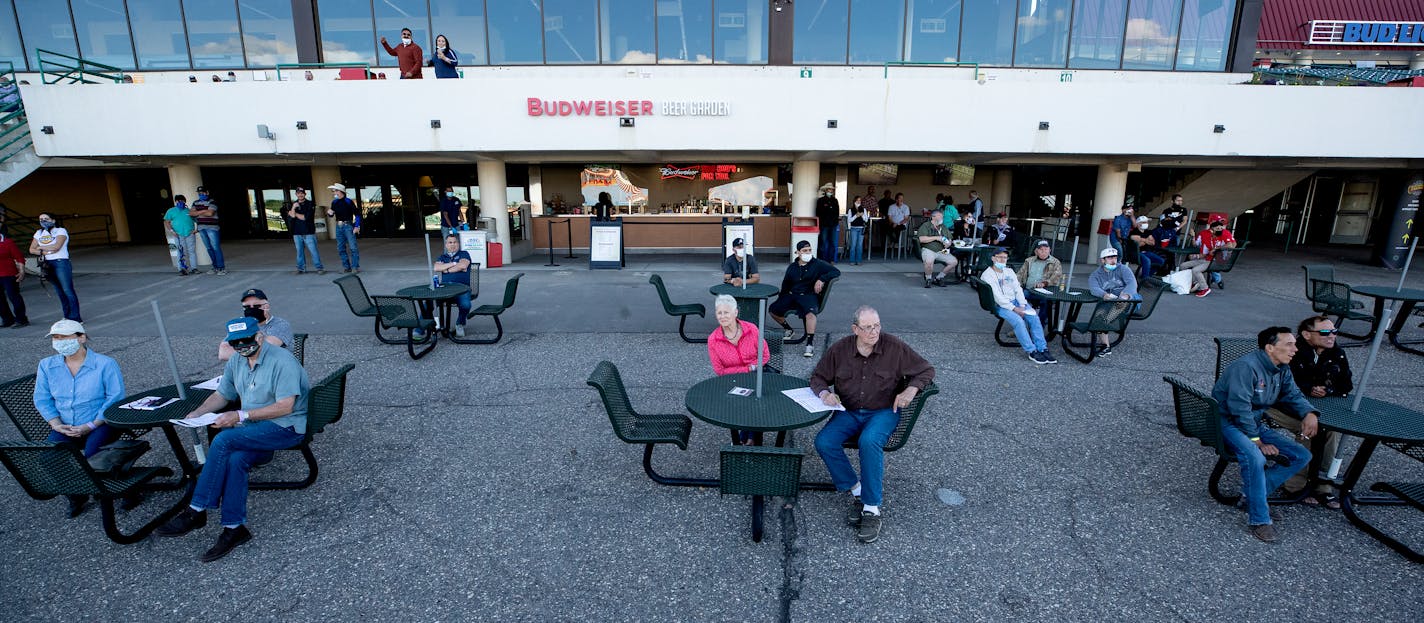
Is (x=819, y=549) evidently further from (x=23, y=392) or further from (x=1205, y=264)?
(x=1205, y=264)

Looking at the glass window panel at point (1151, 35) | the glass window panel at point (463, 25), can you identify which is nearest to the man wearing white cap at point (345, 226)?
the glass window panel at point (463, 25)

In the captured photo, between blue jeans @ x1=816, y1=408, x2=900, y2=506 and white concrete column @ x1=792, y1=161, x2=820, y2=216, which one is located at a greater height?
white concrete column @ x1=792, y1=161, x2=820, y2=216

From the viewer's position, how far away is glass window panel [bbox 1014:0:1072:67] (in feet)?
48.8

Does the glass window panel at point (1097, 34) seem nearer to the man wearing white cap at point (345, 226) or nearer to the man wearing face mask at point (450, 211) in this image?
the man wearing face mask at point (450, 211)

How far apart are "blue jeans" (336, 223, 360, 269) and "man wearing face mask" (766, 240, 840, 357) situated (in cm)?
994

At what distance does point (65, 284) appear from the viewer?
9.02 meters

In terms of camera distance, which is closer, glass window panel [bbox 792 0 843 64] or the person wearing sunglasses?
the person wearing sunglasses

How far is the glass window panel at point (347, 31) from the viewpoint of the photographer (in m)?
15.2

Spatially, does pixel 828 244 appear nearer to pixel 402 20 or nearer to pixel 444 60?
pixel 444 60

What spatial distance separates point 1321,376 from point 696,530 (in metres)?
4.46

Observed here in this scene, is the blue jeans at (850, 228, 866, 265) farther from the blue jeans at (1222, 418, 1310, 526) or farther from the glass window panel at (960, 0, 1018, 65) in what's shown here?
the blue jeans at (1222, 418, 1310, 526)

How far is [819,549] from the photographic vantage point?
3699mm

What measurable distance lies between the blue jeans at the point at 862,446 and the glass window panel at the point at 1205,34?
16.7 m

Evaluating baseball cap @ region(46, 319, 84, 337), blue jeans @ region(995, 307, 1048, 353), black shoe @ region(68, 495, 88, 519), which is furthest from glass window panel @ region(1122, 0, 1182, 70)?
black shoe @ region(68, 495, 88, 519)
